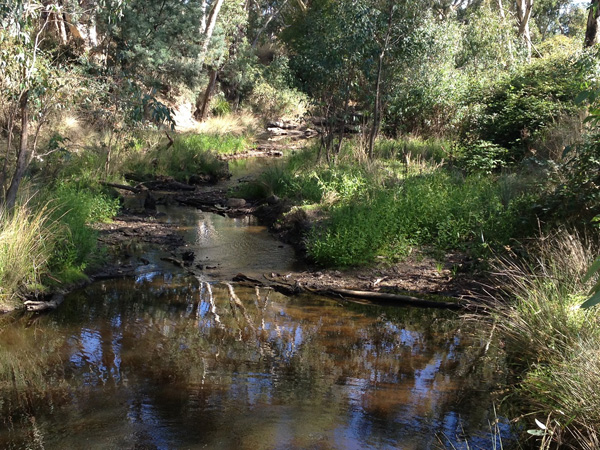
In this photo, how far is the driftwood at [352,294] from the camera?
25.0ft

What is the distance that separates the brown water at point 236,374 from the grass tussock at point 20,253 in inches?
16.5

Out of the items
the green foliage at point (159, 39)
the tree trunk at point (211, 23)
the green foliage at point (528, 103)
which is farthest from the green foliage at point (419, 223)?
the tree trunk at point (211, 23)

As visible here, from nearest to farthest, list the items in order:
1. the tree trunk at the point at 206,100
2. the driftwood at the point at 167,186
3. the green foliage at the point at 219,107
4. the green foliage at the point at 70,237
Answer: the green foliage at the point at 70,237
the driftwood at the point at 167,186
the tree trunk at the point at 206,100
the green foliage at the point at 219,107

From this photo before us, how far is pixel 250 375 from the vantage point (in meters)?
5.48

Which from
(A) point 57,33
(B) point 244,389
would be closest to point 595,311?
(B) point 244,389

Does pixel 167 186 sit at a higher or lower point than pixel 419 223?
lower

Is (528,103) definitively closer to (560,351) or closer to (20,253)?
(560,351)

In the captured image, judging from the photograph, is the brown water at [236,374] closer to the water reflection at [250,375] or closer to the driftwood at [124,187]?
the water reflection at [250,375]

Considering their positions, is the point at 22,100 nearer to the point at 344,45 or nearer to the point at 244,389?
the point at 244,389

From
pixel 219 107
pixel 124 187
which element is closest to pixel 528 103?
pixel 124 187

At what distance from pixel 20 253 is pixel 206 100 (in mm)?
24008

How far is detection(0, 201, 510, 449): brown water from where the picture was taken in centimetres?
447

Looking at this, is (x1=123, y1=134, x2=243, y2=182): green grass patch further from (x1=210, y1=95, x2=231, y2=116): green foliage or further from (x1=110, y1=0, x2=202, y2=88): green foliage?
(x1=210, y1=95, x2=231, y2=116): green foliage

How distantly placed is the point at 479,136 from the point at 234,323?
9855 mm
